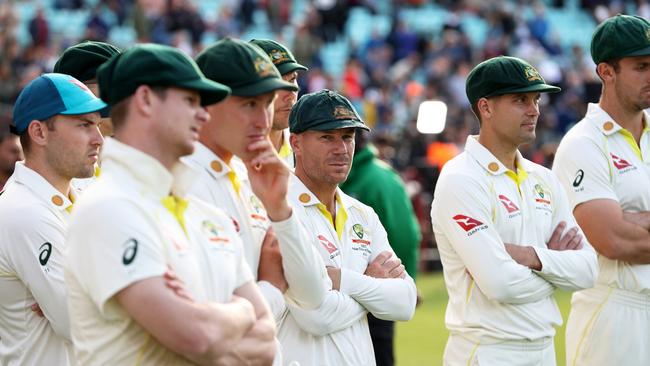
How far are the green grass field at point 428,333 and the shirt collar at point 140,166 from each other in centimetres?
858

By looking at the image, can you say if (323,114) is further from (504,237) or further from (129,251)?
(129,251)

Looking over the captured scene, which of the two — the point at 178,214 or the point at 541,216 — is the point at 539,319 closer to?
the point at 541,216

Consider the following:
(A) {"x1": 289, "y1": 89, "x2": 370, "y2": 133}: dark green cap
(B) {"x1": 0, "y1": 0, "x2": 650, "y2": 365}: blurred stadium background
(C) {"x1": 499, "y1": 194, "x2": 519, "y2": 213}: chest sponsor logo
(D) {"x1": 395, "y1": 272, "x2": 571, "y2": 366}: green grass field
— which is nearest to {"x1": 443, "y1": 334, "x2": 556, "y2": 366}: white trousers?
(C) {"x1": 499, "y1": 194, "x2": 519, "y2": 213}: chest sponsor logo

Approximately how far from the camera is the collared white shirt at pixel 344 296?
222 inches

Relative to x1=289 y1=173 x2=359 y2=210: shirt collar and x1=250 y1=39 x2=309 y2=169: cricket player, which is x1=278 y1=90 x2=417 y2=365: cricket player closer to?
x1=289 y1=173 x2=359 y2=210: shirt collar

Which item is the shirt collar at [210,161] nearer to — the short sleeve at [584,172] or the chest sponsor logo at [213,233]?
the chest sponsor logo at [213,233]

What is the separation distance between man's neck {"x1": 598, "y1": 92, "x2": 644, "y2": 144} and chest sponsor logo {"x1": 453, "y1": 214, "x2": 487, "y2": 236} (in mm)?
1604

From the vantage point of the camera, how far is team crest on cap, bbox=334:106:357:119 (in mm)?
6087

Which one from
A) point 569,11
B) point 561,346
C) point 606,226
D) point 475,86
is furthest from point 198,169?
point 569,11

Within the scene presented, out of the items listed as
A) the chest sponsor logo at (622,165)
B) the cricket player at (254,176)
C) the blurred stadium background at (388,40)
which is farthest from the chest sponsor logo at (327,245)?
the blurred stadium background at (388,40)

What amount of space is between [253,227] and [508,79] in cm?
231

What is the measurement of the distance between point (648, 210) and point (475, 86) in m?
1.42

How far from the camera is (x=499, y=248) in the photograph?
6.27m

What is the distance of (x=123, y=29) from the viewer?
26.4 meters
